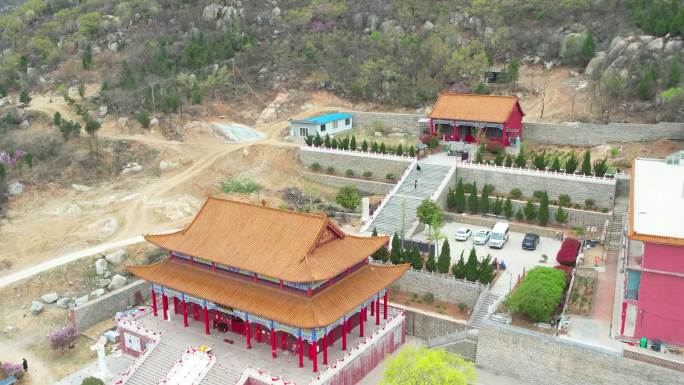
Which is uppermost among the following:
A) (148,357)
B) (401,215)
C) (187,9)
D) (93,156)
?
(187,9)

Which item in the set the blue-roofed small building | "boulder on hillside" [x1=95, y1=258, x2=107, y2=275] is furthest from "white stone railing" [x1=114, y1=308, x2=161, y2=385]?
the blue-roofed small building

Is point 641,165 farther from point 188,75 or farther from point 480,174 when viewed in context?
point 188,75

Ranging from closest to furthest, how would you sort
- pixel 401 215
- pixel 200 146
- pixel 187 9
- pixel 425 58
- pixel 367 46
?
pixel 401 215, pixel 200 146, pixel 425 58, pixel 367 46, pixel 187 9

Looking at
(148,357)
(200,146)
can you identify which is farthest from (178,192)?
(148,357)

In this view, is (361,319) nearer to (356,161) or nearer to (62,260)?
(62,260)

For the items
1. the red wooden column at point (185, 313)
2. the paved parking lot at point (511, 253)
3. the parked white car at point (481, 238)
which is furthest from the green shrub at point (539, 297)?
the red wooden column at point (185, 313)

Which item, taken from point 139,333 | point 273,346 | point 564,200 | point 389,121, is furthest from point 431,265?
point 389,121

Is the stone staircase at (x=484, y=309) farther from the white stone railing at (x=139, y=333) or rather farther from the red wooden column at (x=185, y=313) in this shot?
the white stone railing at (x=139, y=333)
